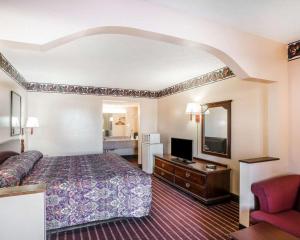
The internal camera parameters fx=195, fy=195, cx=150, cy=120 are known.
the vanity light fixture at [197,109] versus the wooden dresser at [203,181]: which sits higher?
the vanity light fixture at [197,109]

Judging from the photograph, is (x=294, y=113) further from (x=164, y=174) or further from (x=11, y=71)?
(x=11, y=71)

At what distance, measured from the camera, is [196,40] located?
1.98 m

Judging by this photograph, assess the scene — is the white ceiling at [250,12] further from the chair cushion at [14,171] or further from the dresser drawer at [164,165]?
the dresser drawer at [164,165]

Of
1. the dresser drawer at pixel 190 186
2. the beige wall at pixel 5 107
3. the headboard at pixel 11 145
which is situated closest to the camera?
the beige wall at pixel 5 107

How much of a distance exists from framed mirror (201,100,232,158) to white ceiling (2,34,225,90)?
82 cm

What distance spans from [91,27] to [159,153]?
182 inches

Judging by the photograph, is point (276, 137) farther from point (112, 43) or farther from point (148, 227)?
point (112, 43)

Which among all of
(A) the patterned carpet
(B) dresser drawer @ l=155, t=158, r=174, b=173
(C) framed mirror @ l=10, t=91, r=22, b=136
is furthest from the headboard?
(B) dresser drawer @ l=155, t=158, r=174, b=173

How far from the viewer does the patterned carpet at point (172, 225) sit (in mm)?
2572

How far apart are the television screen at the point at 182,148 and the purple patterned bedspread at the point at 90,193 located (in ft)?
5.12

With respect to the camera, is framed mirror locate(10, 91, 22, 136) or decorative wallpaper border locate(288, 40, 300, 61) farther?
framed mirror locate(10, 91, 22, 136)

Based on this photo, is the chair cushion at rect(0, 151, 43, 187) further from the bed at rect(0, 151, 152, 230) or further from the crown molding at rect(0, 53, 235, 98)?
the crown molding at rect(0, 53, 235, 98)

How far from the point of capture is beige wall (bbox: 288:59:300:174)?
2.66 meters

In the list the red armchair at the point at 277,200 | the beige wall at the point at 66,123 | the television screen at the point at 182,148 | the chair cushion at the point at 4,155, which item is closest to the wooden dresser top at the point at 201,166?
the television screen at the point at 182,148
